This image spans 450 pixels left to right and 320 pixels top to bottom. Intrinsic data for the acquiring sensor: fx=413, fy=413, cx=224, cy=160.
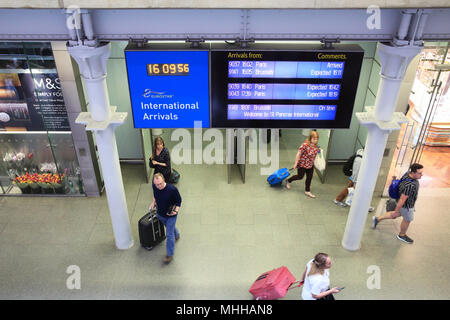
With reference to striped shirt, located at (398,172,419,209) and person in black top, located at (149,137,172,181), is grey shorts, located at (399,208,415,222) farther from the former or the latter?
person in black top, located at (149,137,172,181)

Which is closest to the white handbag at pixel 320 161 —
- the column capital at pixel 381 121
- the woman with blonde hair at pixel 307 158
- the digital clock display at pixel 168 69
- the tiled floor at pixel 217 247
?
the tiled floor at pixel 217 247

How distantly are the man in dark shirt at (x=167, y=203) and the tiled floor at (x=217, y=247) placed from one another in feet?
1.28

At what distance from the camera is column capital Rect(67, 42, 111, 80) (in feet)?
17.0

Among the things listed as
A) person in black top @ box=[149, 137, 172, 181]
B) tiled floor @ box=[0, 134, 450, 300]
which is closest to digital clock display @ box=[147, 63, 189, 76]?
person in black top @ box=[149, 137, 172, 181]

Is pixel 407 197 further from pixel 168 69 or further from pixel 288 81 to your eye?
pixel 168 69

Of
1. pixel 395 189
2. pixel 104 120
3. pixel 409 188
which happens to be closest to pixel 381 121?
pixel 409 188

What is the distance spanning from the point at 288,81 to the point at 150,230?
A: 3479mm

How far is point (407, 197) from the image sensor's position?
268 inches

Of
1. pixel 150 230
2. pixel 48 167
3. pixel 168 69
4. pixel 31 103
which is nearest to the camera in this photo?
pixel 168 69

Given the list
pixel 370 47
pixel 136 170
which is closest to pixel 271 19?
pixel 370 47

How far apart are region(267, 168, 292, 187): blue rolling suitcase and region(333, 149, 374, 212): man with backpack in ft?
3.71

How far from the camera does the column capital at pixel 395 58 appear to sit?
16.9ft

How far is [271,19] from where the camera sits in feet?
16.5

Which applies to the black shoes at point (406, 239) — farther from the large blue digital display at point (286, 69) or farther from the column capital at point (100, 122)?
the column capital at point (100, 122)
